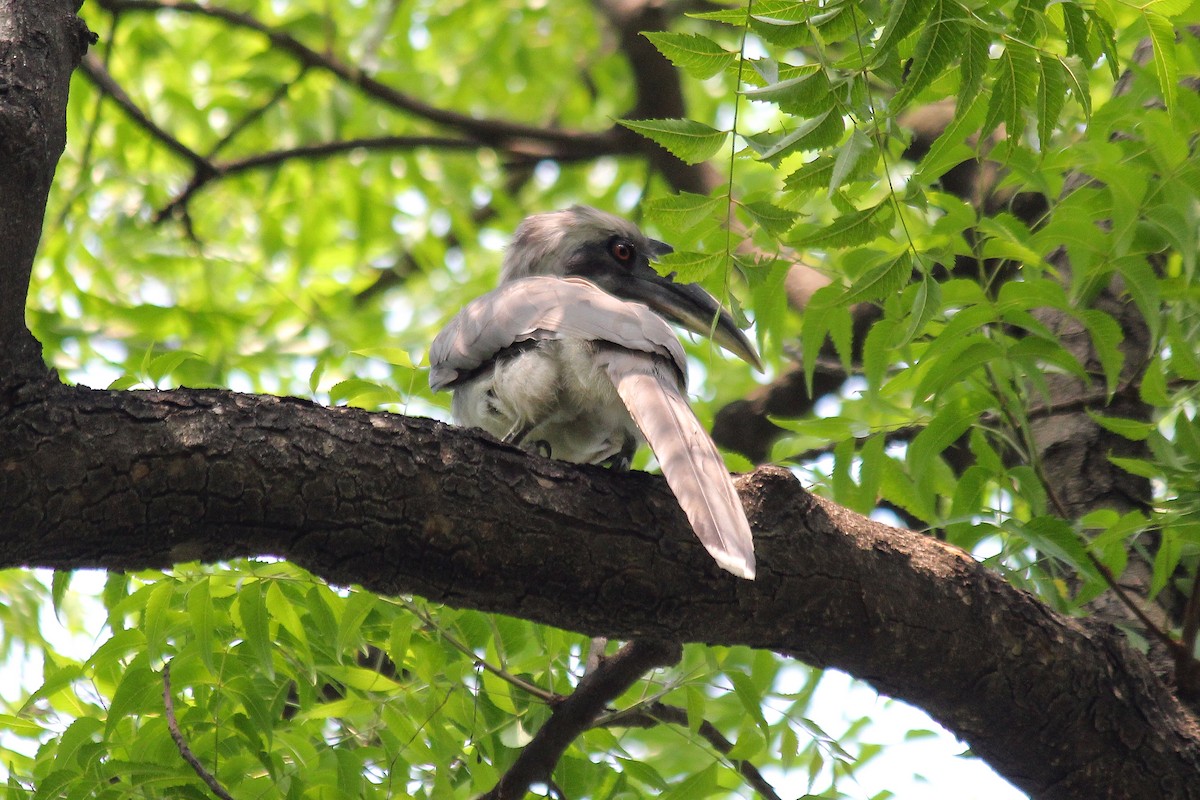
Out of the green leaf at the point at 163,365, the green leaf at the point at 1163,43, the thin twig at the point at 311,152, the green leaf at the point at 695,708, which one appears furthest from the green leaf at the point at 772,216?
the thin twig at the point at 311,152

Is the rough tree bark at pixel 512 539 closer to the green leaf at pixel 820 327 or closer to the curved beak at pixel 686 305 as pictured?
the green leaf at pixel 820 327

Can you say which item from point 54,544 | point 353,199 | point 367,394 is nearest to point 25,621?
point 367,394

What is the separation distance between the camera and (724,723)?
4723 mm

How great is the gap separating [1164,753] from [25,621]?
4236mm

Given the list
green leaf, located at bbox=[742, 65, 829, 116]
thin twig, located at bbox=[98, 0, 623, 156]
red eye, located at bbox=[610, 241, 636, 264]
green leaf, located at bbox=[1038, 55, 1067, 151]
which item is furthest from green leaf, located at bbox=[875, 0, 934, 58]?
thin twig, located at bbox=[98, 0, 623, 156]

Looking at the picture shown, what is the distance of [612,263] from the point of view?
17.7 ft

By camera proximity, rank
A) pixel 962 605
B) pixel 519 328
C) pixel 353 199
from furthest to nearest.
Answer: pixel 353 199, pixel 519 328, pixel 962 605

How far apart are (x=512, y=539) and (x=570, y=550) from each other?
16 cm

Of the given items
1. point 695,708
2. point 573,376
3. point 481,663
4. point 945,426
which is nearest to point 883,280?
point 945,426

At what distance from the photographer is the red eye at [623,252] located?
5383 mm

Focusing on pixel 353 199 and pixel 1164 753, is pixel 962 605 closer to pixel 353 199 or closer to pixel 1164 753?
pixel 1164 753

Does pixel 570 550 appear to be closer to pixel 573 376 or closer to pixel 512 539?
pixel 512 539

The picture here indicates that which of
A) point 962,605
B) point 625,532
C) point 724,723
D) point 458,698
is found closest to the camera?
point 625,532

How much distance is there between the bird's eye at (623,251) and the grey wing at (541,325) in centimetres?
97
